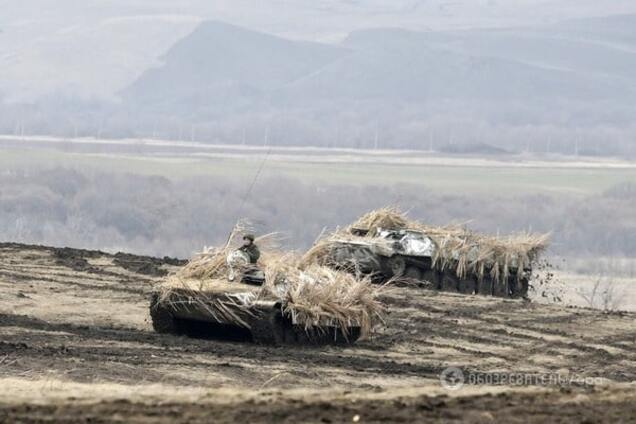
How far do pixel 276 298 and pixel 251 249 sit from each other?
1.07m

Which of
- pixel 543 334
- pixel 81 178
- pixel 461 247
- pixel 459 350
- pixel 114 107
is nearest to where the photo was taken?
pixel 459 350

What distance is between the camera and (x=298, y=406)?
50.7ft

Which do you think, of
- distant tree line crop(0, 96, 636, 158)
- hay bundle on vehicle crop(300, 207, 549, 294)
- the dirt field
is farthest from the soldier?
distant tree line crop(0, 96, 636, 158)

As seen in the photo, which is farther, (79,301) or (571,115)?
(571,115)

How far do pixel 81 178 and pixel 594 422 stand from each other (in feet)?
291

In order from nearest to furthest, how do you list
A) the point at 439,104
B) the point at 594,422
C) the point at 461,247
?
the point at 594,422 < the point at 461,247 < the point at 439,104

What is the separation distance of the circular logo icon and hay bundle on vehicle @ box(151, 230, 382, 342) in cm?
201

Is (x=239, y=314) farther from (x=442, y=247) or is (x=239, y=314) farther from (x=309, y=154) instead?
(x=309, y=154)

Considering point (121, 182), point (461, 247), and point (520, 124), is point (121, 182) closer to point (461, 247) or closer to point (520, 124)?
point (461, 247)

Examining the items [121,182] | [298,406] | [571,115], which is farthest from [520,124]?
[298,406]

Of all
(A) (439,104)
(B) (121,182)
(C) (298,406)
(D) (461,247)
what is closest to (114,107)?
(A) (439,104)

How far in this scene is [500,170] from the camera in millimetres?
129250

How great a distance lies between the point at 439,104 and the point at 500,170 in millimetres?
69563

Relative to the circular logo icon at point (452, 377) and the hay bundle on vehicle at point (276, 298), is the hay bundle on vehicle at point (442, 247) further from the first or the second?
the circular logo icon at point (452, 377)
